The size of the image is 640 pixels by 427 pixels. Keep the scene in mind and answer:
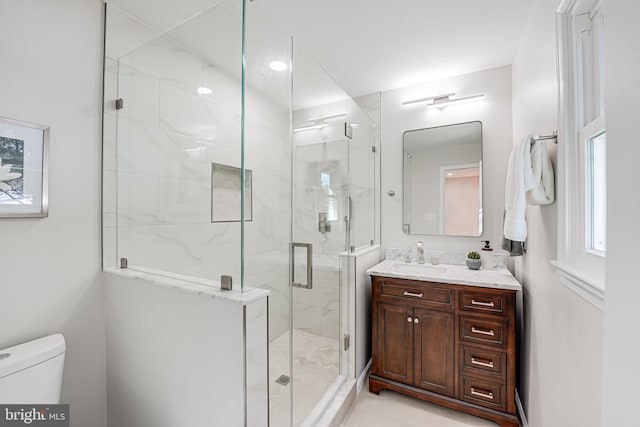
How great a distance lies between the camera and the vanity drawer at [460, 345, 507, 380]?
168 centimetres

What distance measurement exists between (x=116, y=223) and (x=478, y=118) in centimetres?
278

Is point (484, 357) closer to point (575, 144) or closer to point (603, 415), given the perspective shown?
point (575, 144)

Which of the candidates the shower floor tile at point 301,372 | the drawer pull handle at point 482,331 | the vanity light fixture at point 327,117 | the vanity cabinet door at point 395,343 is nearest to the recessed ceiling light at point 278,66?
the vanity light fixture at point 327,117

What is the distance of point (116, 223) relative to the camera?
60.1 inches

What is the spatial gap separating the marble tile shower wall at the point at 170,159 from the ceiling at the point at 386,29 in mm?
233

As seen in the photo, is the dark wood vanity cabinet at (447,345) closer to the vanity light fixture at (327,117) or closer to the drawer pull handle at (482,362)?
the drawer pull handle at (482,362)

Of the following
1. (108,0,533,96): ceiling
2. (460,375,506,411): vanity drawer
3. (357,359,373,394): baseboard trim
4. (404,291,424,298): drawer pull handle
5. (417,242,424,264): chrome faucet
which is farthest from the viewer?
(417,242,424,264): chrome faucet

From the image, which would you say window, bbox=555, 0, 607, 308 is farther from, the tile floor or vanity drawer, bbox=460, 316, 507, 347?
the tile floor

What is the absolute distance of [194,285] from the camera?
3.89 feet

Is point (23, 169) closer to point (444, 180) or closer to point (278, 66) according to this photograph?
point (278, 66)

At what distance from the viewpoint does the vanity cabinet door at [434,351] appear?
1.81 m

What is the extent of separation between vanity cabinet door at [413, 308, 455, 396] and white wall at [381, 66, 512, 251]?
76cm

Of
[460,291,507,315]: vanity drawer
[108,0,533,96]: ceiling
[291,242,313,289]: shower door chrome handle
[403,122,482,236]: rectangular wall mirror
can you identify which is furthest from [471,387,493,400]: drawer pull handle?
[108,0,533,96]: ceiling

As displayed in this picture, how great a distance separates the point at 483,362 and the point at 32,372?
2309mm
